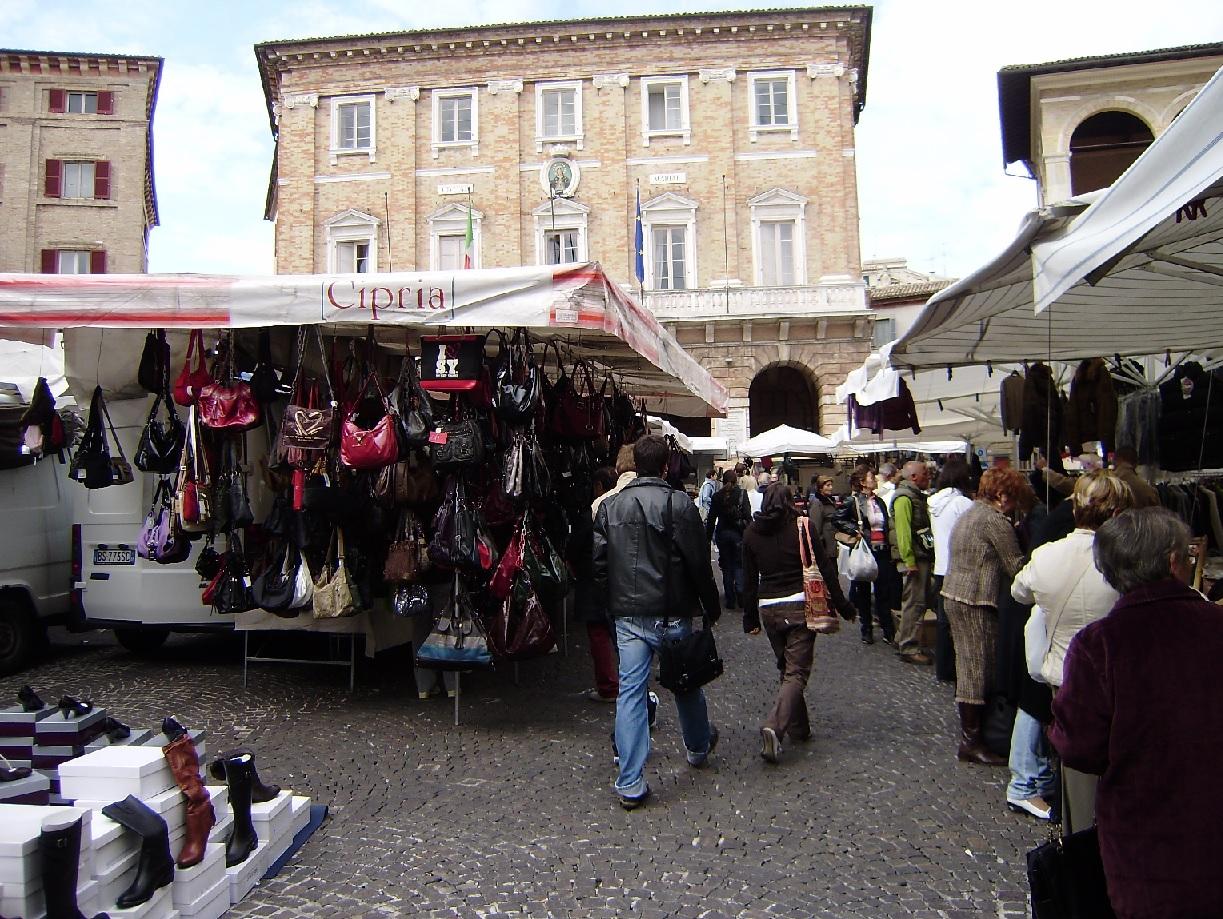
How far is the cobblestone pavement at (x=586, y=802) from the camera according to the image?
3391 mm

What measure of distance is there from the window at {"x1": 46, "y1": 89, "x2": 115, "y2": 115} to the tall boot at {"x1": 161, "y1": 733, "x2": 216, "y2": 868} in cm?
3499

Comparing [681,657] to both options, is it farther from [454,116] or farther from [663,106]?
[454,116]

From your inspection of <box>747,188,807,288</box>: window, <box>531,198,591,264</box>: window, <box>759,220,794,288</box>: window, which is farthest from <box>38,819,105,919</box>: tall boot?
<box>759,220,794,288</box>: window

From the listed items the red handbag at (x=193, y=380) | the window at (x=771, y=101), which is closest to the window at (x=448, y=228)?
the window at (x=771, y=101)

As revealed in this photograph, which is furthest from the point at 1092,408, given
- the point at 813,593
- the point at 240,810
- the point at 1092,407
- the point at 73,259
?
the point at 73,259

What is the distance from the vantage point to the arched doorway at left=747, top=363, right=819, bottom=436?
2831cm

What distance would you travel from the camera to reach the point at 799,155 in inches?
1000

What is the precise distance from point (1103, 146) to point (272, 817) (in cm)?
1999

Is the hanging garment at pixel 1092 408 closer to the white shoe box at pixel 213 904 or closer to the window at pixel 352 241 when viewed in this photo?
the white shoe box at pixel 213 904

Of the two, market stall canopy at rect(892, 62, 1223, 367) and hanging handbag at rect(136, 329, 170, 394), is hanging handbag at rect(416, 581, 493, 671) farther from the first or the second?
market stall canopy at rect(892, 62, 1223, 367)

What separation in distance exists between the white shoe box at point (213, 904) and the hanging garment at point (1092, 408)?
612cm

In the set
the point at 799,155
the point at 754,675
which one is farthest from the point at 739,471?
the point at 799,155

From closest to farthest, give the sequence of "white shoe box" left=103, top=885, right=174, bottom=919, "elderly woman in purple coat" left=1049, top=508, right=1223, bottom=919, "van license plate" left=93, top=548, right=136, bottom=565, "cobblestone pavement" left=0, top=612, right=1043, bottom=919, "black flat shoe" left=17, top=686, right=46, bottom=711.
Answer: "elderly woman in purple coat" left=1049, top=508, right=1223, bottom=919 < "white shoe box" left=103, top=885, right=174, bottom=919 < "cobblestone pavement" left=0, top=612, right=1043, bottom=919 < "black flat shoe" left=17, top=686, right=46, bottom=711 < "van license plate" left=93, top=548, right=136, bottom=565

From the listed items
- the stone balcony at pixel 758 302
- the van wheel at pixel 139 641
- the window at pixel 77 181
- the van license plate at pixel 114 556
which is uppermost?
the window at pixel 77 181
